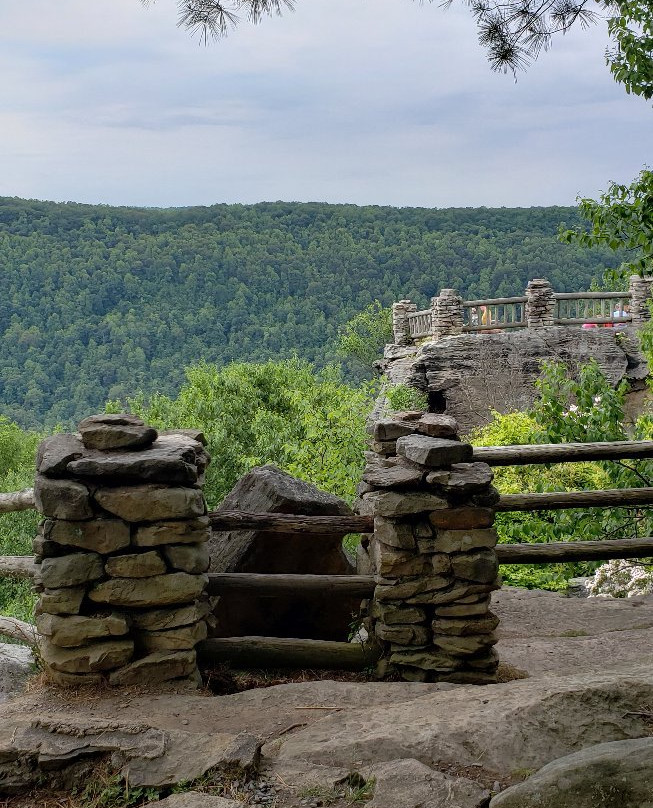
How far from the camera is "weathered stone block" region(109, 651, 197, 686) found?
467cm

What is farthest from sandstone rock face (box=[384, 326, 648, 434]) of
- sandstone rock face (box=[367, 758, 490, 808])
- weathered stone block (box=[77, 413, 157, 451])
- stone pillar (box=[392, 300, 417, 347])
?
sandstone rock face (box=[367, 758, 490, 808])

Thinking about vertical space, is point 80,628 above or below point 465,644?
above

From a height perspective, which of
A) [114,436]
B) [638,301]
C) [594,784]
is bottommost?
[594,784]

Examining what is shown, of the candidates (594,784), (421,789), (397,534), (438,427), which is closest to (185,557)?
(397,534)

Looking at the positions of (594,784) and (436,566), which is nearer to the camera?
(594,784)

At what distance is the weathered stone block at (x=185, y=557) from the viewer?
4.77 meters

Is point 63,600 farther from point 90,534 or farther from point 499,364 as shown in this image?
point 499,364

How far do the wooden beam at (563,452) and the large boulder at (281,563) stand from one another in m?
1.16

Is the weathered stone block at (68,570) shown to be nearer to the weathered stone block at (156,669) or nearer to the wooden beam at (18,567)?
the weathered stone block at (156,669)

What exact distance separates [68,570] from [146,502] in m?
0.54

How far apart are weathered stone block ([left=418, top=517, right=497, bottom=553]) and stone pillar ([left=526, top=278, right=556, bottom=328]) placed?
21.2m

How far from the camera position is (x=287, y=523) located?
212 inches

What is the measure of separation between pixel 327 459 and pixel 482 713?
16334 millimetres

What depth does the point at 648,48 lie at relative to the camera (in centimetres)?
586
